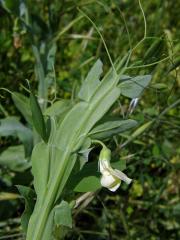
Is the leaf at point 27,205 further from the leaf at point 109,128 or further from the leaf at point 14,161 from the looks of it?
the leaf at point 14,161

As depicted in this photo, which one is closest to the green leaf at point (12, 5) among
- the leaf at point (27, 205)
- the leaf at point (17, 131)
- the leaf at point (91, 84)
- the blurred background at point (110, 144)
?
the blurred background at point (110, 144)

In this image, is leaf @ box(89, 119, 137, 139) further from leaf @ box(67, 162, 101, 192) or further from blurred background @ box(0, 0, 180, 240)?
A: blurred background @ box(0, 0, 180, 240)

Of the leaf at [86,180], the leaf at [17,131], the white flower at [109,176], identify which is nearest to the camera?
the white flower at [109,176]

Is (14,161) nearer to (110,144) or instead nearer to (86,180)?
(110,144)

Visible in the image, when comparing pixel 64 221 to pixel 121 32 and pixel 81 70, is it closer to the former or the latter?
pixel 81 70

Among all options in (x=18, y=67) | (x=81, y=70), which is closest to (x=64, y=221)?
(x=18, y=67)

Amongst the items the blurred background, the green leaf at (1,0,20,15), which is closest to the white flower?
the blurred background
